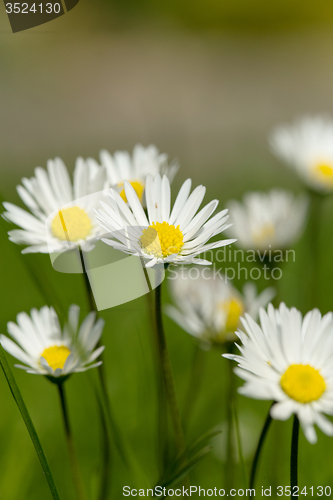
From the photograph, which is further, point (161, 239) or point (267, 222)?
point (267, 222)

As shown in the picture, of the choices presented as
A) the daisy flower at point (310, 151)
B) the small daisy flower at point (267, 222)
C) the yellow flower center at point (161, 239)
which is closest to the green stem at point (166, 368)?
the yellow flower center at point (161, 239)

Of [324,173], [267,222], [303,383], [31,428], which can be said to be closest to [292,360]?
[303,383]

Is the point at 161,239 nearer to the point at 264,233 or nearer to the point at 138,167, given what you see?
the point at 138,167

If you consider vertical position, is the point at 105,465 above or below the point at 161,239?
below

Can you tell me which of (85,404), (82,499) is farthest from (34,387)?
(82,499)

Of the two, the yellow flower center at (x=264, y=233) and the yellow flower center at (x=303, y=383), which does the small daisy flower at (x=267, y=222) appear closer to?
the yellow flower center at (x=264, y=233)
